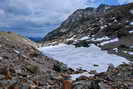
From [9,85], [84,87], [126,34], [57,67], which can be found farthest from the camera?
[126,34]

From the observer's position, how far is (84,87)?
14.8m

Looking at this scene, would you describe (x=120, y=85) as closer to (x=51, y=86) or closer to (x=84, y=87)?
(x=84, y=87)

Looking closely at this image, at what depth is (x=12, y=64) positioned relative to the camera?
789 inches

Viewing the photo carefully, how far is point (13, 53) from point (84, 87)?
11.8 m

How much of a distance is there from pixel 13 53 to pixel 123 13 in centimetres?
8076

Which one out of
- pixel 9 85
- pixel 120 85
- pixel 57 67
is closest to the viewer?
pixel 9 85

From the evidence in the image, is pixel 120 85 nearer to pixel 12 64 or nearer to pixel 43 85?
pixel 43 85

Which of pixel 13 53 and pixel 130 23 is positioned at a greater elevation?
pixel 130 23

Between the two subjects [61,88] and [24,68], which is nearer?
[61,88]

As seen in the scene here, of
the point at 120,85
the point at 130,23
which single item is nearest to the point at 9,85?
the point at 120,85

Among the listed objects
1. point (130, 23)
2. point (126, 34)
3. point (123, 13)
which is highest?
point (123, 13)

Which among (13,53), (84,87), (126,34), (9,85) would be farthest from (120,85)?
(126,34)

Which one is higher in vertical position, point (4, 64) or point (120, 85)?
point (4, 64)

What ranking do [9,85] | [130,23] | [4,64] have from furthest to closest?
1. [130,23]
2. [4,64]
3. [9,85]
